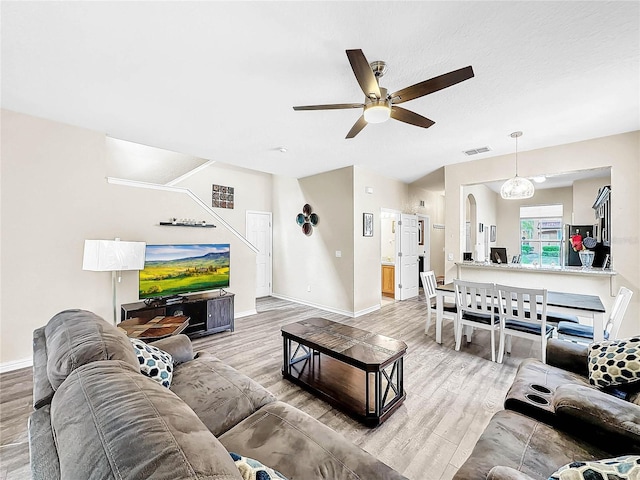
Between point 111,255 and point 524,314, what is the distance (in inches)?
178

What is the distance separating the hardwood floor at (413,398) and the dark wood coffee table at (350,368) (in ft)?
0.26

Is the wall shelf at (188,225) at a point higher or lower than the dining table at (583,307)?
higher

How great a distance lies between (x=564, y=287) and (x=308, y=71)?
4316mm

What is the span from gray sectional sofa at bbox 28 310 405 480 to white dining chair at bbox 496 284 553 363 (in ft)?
8.32

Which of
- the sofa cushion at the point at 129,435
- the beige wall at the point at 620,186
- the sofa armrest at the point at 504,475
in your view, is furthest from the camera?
the beige wall at the point at 620,186

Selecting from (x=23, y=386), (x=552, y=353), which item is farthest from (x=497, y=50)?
(x=23, y=386)

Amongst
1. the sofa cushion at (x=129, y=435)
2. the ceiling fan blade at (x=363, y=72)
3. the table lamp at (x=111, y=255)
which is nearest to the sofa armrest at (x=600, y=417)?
the sofa cushion at (x=129, y=435)

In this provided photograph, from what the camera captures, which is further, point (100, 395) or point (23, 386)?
point (23, 386)

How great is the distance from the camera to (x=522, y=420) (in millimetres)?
1401

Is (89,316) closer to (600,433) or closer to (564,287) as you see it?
(600,433)

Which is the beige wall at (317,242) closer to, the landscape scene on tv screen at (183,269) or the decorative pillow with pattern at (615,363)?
the landscape scene on tv screen at (183,269)

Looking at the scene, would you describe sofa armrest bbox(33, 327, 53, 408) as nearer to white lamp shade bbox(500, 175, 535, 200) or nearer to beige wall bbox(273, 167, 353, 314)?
beige wall bbox(273, 167, 353, 314)

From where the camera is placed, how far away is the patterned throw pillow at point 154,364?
5.18 feet

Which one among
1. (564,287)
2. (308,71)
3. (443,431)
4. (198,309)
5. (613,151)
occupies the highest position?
(308,71)
